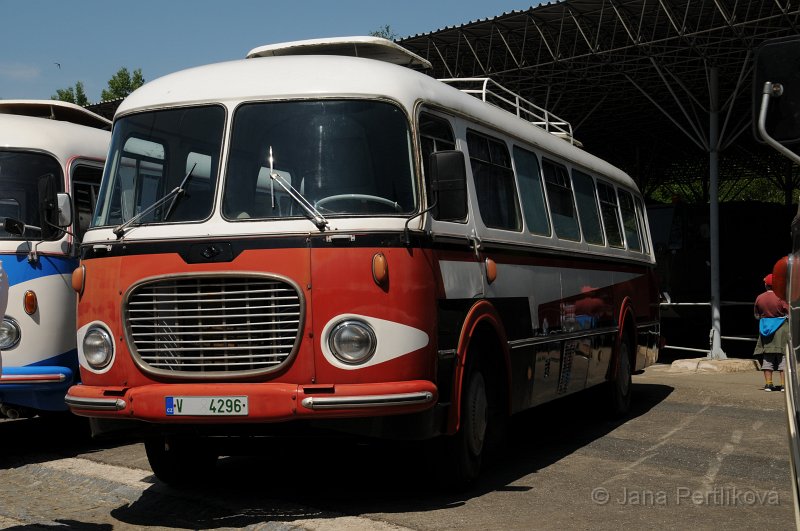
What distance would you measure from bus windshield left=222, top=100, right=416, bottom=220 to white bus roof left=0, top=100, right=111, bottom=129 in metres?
4.83

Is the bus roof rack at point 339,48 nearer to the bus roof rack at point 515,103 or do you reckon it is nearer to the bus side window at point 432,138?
the bus roof rack at point 515,103

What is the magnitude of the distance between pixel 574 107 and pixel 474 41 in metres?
6.80

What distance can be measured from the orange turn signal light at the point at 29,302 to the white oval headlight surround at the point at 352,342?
3921mm

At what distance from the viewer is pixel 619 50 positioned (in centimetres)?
2067

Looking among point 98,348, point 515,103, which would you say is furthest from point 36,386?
point 515,103

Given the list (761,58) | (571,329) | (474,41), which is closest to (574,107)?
(474,41)

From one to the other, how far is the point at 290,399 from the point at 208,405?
1.70ft

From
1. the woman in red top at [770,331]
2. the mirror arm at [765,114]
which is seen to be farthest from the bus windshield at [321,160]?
the woman in red top at [770,331]

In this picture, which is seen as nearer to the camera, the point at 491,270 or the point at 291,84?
the point at 291,84

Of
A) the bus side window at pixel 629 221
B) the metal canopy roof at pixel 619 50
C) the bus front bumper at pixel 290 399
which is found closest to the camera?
the bus front bumper at pixel 290 399

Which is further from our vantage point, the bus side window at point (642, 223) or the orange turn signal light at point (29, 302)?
the bus side window at point (642, 223)

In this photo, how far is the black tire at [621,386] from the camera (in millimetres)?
12328

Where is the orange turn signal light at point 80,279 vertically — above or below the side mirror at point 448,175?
below

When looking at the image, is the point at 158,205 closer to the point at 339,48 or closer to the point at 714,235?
the point at 339,48
